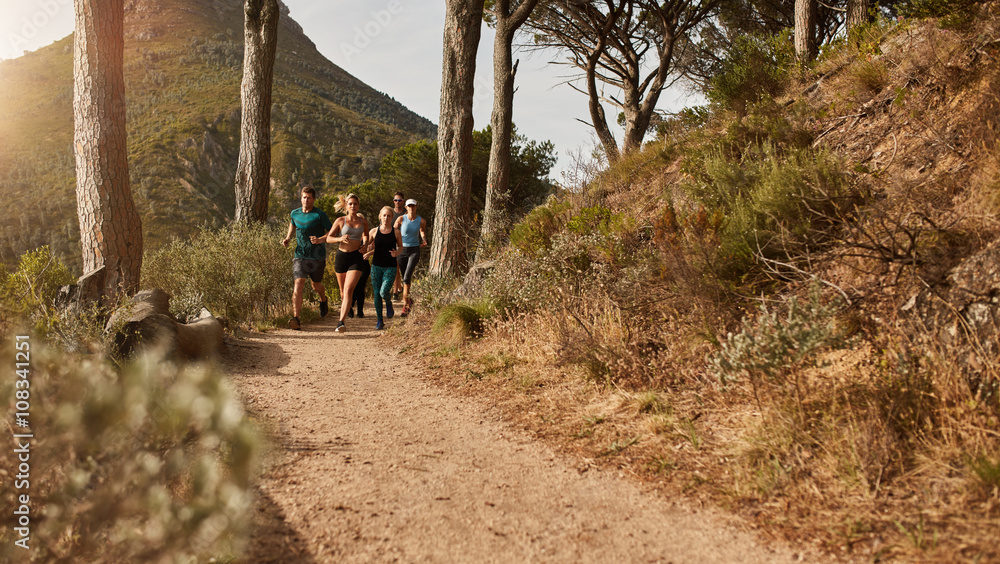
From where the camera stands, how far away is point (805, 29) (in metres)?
8.52

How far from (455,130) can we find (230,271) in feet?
14.1

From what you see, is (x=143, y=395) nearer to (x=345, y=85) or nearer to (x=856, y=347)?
(x=856, y=347)

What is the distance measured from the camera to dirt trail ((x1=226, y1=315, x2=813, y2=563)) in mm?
2273

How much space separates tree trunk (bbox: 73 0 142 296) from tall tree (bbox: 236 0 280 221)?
152 inches

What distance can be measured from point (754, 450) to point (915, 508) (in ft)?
2.32

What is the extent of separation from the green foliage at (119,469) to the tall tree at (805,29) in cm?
937

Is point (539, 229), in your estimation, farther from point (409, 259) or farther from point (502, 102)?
point (502, 102)

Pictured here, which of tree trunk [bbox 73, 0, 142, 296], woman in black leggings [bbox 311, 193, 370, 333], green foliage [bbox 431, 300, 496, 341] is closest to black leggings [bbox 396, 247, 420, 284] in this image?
woman in black leggings [bbox 311, 193, 370, 333]

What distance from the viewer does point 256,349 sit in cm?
673

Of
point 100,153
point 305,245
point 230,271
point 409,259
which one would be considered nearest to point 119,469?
point 100,153

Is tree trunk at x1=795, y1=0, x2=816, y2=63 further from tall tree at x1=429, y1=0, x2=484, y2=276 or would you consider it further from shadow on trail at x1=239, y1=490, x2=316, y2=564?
shadow on trail at x1=239, y1=490, x2=316, y2=564

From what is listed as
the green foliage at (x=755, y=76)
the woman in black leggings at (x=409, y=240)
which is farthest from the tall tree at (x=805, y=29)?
the woman in black leggings at (x=409, y=240)

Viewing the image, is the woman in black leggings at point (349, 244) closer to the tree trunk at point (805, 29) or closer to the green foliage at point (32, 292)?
the green foliage at point (32, 292)

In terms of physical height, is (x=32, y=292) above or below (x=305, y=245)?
below
